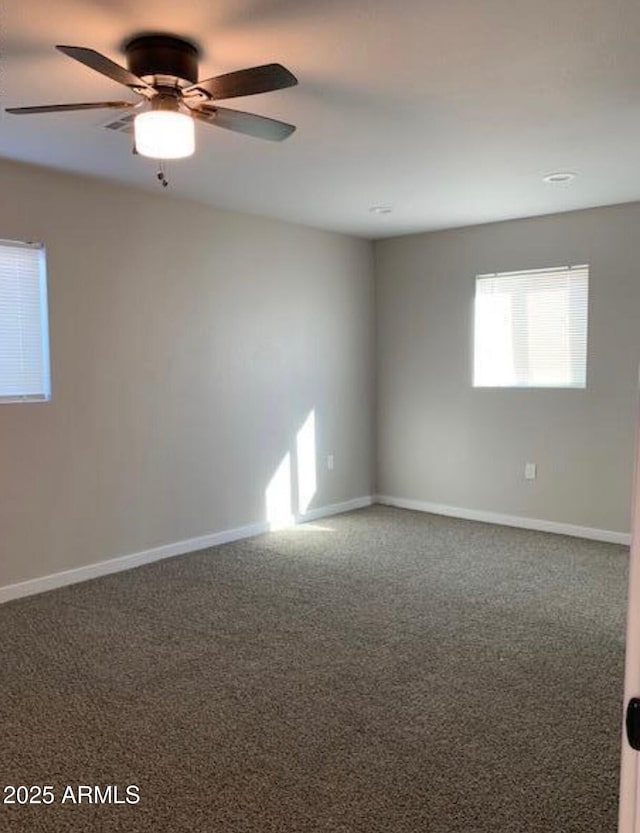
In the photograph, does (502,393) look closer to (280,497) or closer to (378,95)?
(280,497)

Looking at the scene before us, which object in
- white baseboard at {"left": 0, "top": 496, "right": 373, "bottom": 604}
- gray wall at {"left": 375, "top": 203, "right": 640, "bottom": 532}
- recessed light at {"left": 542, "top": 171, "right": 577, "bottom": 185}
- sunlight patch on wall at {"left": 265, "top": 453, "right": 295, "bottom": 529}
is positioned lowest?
white baseboard at {"left": 0, "top": 496, "right": 373, "bottom": 604}

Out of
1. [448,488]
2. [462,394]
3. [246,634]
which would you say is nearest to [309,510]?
[448,488]

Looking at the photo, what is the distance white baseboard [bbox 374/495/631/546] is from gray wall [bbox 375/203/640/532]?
0.05 metres

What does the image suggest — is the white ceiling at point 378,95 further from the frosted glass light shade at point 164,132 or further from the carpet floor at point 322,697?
the carpet floor at point 322,697

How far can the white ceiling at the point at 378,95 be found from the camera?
2037 mm

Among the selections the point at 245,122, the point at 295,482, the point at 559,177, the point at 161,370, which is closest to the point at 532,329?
the point at 559,177

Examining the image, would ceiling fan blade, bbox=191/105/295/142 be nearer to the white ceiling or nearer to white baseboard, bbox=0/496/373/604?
the white ceiling

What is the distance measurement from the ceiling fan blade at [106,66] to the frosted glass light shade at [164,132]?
0.10 meters

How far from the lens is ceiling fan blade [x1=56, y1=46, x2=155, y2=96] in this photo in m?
1.84

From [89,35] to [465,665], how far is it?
2871 mm

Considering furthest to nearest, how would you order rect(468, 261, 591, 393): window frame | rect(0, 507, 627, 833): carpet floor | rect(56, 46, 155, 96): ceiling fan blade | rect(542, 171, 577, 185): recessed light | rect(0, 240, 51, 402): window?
rect(468, 261, 591, 393): window frame → rect(542, 171, 577, 185): recessed light → rect(0, 240, 51, 402): window → rect(0, 507, 627, 833): carpet floor → rect(56, 46, 155, 96): ceiling fan blade

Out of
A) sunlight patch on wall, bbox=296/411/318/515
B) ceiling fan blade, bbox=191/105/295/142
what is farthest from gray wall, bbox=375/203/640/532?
ceiling fan blade, bbox=191/105/295/142

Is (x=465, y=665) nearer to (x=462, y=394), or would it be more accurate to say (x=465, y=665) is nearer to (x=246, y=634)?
(x=246, y=634)

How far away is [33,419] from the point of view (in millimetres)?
3768
